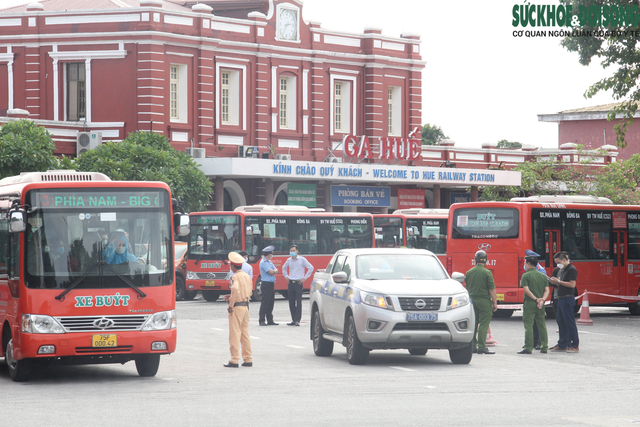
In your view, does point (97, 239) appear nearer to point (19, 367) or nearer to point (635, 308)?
point (19, 367)

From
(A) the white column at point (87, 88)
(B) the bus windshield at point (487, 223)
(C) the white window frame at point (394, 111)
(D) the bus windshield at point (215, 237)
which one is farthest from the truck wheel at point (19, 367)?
(C) the white window frame at point (394, 111)

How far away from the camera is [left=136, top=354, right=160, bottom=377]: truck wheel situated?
1358cm

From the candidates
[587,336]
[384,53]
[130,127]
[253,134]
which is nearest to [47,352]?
[587,336]

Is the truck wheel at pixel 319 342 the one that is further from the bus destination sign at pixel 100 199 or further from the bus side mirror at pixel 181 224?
the bus destination sign at pixel 100 199

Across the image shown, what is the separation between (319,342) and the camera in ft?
53.9

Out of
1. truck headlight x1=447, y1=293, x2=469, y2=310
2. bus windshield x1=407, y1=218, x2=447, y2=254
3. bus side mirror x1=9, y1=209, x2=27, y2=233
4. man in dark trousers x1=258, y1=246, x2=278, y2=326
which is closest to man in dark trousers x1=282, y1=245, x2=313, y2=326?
man in dark trousers x1=258, y1=246, x2=278, y2=326

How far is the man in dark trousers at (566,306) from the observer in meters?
17.1

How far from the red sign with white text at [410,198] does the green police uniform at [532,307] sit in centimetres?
3503

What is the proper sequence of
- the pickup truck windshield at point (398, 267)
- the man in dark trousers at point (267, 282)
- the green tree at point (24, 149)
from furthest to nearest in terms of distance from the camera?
the green tree at point (24, 149), the man in dark trousers at point (267, 282), the pickup truck windshield at point (398, 267)

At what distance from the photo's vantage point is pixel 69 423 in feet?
32.4

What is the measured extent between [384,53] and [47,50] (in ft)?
54.6

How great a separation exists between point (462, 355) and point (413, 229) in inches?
881

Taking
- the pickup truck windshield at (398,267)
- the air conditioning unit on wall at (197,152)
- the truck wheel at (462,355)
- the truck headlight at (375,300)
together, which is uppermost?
the air conditioning unit on wall at (197,152)

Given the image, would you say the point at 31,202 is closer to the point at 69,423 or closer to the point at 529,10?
the point at 69,423
